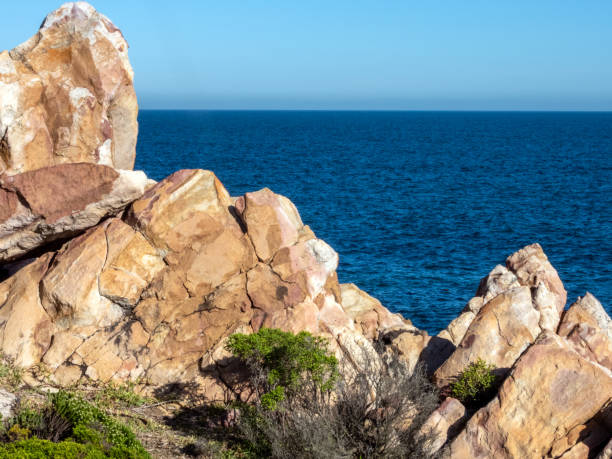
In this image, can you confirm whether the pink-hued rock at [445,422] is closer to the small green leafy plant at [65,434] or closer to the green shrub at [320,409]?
the green shrub at [320,409]

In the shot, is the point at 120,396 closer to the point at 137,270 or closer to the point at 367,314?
the point at 137,270

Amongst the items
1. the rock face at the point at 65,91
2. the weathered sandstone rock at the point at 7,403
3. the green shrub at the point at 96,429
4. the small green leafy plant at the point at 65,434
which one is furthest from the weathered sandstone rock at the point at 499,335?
the rock face at the point at 65,91

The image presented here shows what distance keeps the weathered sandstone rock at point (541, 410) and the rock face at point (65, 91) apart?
60.5ft

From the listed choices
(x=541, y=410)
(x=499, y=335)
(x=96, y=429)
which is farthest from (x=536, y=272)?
(x=96, y=429)

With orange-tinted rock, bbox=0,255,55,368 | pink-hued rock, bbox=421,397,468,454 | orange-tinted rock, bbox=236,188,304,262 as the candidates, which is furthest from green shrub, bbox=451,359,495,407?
orange-tinted rock, bbox=0,255,55,368

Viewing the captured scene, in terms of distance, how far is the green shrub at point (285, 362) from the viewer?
68.9 feet

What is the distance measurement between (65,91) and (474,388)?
1969cm

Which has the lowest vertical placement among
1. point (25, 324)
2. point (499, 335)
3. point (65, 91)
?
point (25, 324)

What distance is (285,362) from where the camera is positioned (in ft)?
71.3

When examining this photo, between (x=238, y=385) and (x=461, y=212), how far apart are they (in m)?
57.6

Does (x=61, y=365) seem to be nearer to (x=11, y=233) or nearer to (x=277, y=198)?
(x=11, y=233)

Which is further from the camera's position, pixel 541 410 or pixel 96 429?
pixel 541 410

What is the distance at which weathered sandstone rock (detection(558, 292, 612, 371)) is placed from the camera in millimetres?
25266

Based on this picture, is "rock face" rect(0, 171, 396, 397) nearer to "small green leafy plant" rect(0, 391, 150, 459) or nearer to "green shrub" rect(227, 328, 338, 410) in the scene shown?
"green shrub" rect(227, 328, 338, 410)
